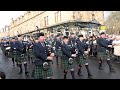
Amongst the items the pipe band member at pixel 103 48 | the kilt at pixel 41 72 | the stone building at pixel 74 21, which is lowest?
the kilt at pixel 41 72

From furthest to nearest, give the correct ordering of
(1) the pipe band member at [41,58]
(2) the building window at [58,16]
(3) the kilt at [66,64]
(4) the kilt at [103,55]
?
(2) the building window at [58,16], (4) the kilt at [103,55], (3) the kilt at [66,64], (1) the pipe band member at [41,58]

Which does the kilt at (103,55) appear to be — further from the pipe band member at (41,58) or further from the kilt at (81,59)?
the pipe band member at (41,58)

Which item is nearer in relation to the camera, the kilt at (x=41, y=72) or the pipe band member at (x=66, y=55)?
the kilt at (x=41, y=72)

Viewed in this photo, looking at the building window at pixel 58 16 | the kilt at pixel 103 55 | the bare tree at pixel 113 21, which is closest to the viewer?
the kilt at pixel 103 55

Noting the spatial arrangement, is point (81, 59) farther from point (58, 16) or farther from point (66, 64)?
point (58, 16)

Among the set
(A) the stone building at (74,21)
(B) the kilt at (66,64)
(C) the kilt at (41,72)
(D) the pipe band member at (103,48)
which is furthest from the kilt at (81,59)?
(A) the stone building at (74,21)

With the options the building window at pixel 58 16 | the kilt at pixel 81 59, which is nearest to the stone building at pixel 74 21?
the building window at pixel 58 16

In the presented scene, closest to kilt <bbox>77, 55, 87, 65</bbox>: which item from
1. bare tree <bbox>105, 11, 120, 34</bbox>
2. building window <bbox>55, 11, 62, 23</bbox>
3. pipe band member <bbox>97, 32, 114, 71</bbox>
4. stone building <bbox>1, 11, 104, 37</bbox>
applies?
pipe band member <bbox>97, 32, 114, 71</bbox>

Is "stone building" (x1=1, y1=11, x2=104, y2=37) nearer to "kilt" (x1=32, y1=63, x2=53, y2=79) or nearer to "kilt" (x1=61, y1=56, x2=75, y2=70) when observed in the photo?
"kilt" (x1=61, y1=56, x2=75, y2=70)

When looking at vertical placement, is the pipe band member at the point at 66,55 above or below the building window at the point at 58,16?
below

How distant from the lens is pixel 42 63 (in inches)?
230
